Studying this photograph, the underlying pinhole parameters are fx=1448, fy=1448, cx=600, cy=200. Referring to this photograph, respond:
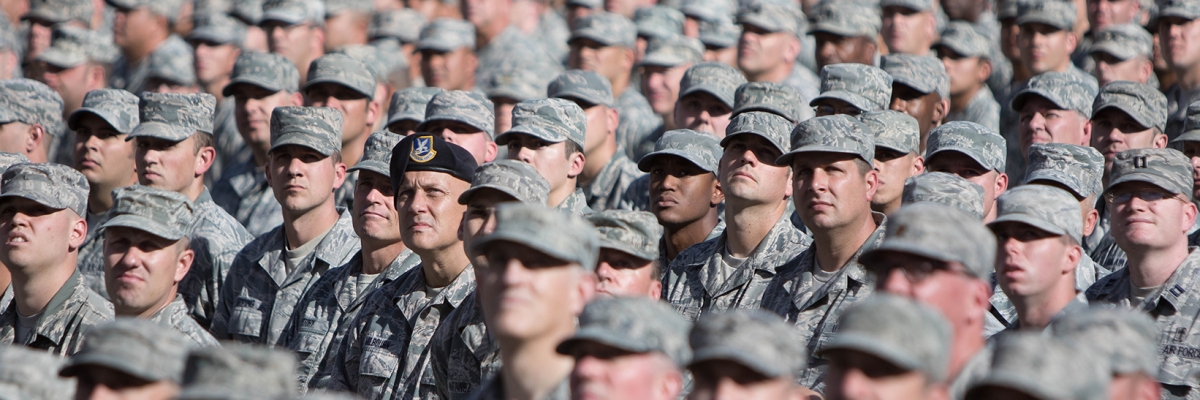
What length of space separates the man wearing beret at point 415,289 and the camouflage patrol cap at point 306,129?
114 cm

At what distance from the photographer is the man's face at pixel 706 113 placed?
351 inches

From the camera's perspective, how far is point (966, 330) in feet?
14.0

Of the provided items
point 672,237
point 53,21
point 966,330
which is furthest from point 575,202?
point 53,21

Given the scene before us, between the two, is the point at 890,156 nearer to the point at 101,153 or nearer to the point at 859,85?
the point at 859,85

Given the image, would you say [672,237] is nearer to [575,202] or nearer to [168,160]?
[575,202]

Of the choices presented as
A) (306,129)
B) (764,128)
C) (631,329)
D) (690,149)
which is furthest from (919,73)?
(631,329)

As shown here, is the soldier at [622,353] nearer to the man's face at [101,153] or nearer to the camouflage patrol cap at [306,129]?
the camouflage patrol cap at [306,129]

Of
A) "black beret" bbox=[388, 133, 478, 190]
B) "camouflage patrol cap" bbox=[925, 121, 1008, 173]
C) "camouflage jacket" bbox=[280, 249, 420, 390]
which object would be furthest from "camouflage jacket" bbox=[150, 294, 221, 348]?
"camouflage patrol cap" bbox=[925, 121, 1008, 173]

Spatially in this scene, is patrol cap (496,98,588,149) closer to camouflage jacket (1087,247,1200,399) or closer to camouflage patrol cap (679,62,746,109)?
camouflage patrol cap (679,62,746,109)

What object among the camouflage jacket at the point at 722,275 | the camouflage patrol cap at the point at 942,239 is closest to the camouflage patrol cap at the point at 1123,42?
the camouflage jacket at the point at 722,275

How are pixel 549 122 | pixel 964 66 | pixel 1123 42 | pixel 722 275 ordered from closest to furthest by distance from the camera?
pixel 722 275 < pixel 549 122 < pixel 1123 42 < pixel 964 66

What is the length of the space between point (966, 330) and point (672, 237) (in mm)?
3150

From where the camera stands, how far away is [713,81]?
9.02 m

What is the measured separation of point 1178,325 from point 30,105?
23.3ft
